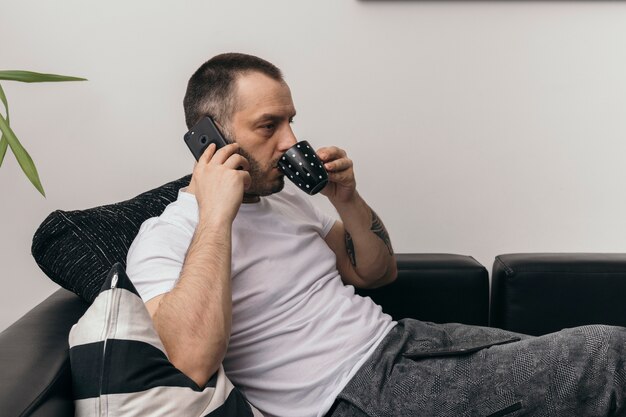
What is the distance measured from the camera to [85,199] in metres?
1.98

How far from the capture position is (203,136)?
1.45 metres

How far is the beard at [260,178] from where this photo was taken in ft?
4.82

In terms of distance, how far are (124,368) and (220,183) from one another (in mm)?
441

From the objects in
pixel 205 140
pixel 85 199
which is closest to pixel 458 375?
pixel 205 140

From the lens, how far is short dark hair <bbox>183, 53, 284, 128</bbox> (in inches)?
58.0

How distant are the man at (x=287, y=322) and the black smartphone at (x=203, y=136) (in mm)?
33

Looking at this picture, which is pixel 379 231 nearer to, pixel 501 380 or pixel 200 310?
pixel 501 380

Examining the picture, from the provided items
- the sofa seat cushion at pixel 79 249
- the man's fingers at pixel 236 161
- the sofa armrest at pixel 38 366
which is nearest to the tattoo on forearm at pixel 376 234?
the man's fingers at pixel 236 161

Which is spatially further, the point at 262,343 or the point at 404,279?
the point at 404,279

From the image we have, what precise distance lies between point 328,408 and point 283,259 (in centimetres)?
28

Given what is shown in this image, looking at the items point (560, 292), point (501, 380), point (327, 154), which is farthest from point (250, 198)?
point (560, 292)

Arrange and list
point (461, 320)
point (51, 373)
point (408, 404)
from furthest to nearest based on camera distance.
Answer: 1. point (461, 320)
2. point (408, 404)
3. point (51, 373)

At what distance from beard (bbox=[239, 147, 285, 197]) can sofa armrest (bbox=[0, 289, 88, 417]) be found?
1.26 ft

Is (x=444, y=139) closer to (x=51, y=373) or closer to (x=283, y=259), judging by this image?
(x=283, y=259)
